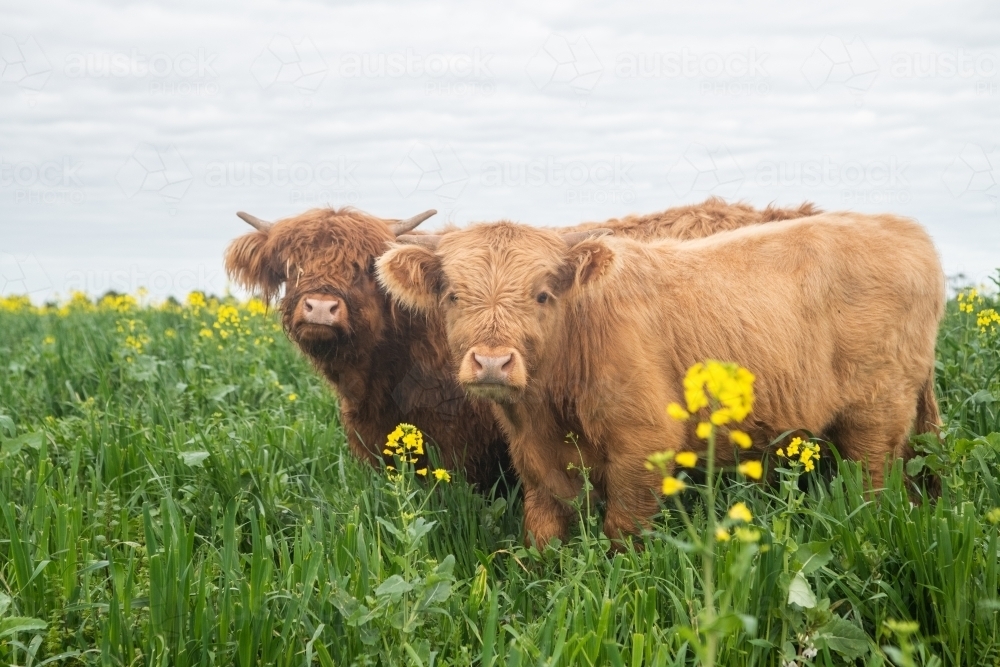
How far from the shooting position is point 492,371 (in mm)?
3918

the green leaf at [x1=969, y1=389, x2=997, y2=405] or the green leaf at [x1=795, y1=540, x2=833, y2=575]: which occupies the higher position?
the green leaf at [x1=969, y1=389, x2=997, y2=405]

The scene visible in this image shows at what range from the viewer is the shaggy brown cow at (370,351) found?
5.30 meters

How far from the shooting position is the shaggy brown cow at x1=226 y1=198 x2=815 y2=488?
17.4 feet

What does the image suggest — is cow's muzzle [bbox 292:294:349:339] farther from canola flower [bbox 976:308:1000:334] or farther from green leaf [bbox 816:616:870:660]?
canola flower [bbox 976:308:1000:334]

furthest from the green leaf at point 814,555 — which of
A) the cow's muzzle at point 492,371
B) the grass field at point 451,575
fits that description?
the cow's muzzle at point 492,371

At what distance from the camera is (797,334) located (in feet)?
16.6

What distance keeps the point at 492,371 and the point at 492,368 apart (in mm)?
12

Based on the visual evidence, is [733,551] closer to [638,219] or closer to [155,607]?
[155,607]

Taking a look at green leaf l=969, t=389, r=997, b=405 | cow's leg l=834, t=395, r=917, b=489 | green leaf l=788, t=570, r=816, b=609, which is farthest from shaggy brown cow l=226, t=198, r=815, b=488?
green leaf l=969, t=389, r=997, b=405

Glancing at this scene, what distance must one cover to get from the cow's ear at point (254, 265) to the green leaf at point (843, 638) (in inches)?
144

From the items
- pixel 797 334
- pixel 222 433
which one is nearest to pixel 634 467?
pixel 797 334

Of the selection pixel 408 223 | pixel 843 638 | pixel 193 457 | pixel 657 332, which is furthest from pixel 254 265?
pixel 843 638

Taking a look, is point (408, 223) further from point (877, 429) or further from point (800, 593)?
point (800, 593)

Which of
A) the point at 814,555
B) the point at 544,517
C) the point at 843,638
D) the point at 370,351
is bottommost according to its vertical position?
the point at 843,638
